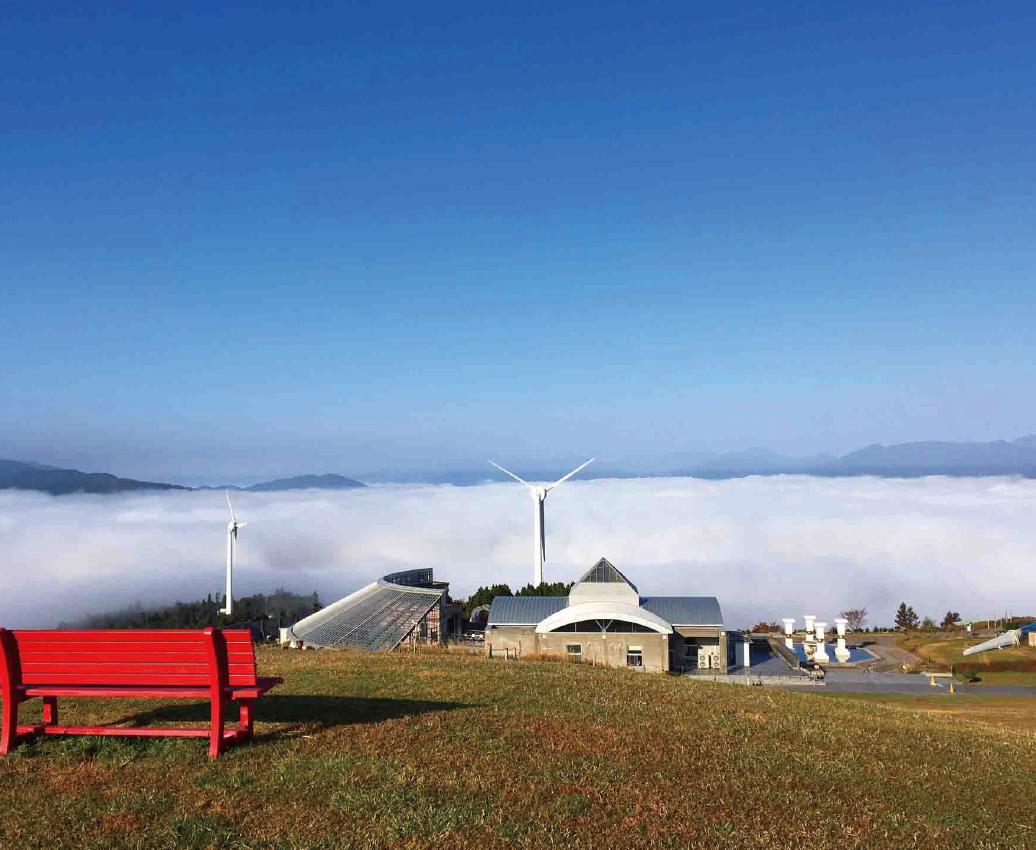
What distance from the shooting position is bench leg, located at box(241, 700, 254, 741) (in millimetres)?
10234

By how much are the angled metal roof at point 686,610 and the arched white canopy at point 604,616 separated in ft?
10.4

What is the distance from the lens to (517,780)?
9.01 m

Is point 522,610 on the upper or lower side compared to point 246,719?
lower

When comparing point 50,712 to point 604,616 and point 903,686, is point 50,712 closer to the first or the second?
point 604,616

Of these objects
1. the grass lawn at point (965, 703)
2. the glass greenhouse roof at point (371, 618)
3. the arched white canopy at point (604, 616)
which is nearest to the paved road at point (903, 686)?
the grass lawn at point (965, 703)

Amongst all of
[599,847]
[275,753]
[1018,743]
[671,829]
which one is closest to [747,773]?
[671,829]

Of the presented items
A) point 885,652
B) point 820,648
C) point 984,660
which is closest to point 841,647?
point 820,648

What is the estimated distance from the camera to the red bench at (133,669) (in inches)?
384

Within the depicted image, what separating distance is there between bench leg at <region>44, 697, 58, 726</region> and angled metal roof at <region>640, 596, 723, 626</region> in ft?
137

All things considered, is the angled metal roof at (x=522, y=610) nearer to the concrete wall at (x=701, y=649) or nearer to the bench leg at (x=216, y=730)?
the concrete wall at (x=701, y=649)

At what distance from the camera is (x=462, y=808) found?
809cm

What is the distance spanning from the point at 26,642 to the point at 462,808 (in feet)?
19.0

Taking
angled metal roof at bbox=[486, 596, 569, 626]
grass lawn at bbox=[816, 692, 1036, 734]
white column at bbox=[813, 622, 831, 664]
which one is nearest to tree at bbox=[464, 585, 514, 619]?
angled metal roof at bbox=[486, 596, 569, 626]

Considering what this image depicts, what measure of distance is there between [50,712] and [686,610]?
143ft
